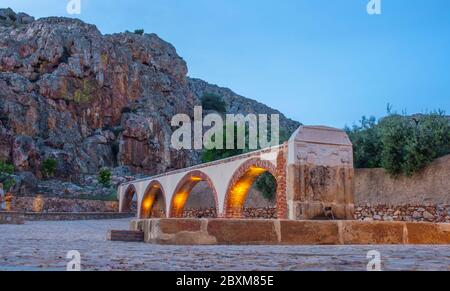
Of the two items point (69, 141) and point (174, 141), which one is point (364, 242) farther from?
point (174, 141)

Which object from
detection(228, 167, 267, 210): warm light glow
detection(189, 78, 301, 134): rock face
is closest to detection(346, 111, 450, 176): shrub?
detection(228, 167, 267, 210): warm light glow

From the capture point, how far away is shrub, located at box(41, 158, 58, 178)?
1683 inches

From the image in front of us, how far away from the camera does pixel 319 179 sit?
10.2 metres

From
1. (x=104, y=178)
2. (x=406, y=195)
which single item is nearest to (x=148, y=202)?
→ (x=104, y=178)

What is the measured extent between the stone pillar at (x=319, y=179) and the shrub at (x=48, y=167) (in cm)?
3710

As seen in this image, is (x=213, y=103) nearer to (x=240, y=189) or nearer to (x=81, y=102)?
(x=81, y=102)

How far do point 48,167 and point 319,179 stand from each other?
→ 3762 centimetres

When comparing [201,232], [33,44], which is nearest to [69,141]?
[33,44]

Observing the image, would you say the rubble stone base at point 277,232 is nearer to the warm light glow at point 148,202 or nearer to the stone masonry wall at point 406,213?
the stone masonry wall at point 406,213

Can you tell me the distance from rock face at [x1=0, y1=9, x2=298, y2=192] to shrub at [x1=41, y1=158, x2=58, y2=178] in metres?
0.71

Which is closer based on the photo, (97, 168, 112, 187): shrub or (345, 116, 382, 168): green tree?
(345, 116, 382, 168): green tree

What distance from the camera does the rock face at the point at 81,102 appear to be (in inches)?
1806

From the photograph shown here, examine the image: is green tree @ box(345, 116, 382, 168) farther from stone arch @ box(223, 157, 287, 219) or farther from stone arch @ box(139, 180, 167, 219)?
stone arch @ box(139, 180, 167, 219)

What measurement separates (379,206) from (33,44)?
4497 centimetres
